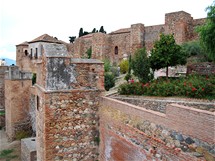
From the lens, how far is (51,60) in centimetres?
624

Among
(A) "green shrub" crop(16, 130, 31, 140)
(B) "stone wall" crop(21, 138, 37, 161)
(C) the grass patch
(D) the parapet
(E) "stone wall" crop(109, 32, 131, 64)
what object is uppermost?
(E) "stone wall" crop(109, 32, 131, 64)

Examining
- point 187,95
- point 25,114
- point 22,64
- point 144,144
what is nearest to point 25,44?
point 22,64

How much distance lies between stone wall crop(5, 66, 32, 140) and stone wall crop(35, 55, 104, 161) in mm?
9323

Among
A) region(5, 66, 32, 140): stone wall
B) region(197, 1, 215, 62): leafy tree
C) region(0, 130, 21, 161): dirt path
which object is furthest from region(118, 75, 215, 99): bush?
region(5, 66, 32, 140): stone wall

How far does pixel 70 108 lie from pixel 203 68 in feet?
33.9

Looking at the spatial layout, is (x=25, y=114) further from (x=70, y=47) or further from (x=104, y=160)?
(x=70, y=47)

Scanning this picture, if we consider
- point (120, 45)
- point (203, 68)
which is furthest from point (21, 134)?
point (120, 45)

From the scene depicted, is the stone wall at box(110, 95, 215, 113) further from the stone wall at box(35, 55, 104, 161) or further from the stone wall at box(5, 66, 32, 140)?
the stone wall at box(5, 66, 32, 140)

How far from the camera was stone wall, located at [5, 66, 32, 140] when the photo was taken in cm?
1488

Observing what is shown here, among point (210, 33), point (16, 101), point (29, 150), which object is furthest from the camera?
point (16, 101)

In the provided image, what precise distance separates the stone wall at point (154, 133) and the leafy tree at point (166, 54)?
7.65m

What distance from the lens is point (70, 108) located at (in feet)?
21.0

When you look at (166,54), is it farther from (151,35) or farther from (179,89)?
(151,35)

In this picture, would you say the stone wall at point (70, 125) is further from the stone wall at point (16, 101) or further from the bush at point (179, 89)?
the stone wall at point (16, 101)
